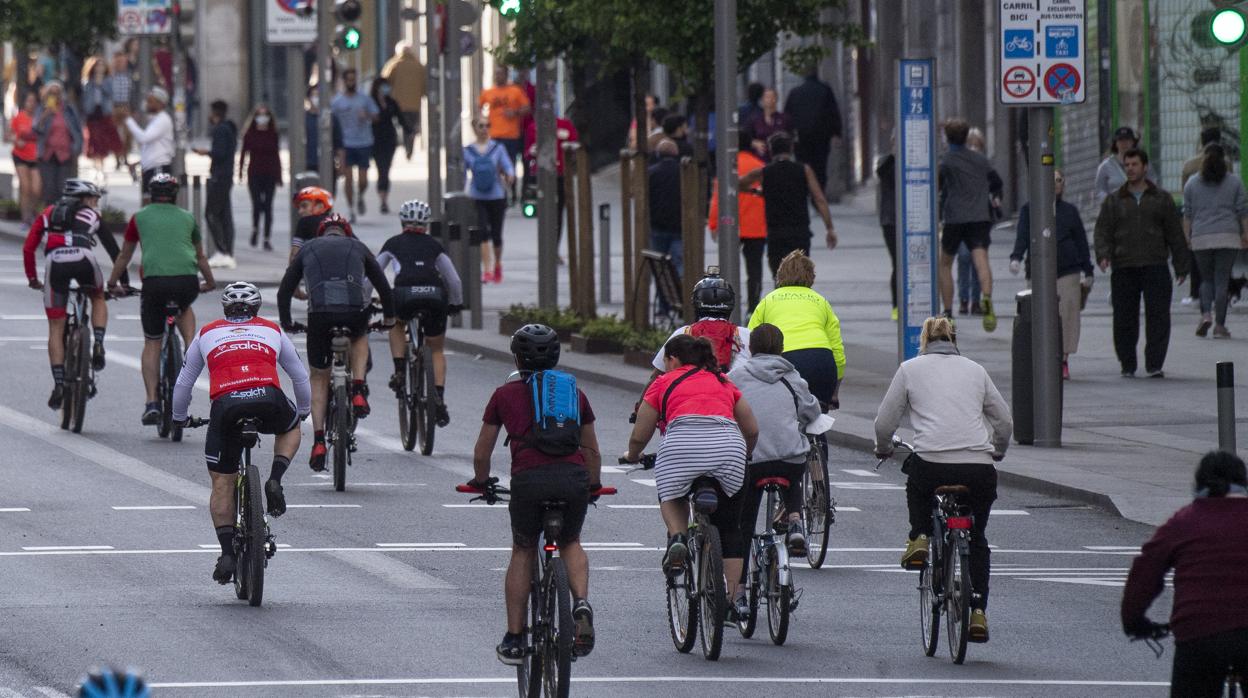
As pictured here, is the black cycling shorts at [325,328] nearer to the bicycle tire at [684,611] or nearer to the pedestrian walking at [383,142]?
the bicycle tire at [684,611]

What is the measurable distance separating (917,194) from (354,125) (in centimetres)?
1756

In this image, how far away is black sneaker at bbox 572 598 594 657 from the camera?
8875 mm

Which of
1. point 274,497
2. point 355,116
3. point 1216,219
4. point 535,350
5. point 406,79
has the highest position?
point 406,79

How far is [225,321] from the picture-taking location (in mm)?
12070

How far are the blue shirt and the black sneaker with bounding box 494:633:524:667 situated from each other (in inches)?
1010

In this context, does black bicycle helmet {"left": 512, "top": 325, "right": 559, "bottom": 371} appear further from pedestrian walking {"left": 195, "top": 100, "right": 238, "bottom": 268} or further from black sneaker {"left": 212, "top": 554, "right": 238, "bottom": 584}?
pedestrian walking {"left": 195, "top": 100, "right": 238, "bottom": 268}

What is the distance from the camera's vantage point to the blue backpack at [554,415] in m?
9.16

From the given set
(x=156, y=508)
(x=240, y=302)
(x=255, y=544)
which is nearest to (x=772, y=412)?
(x=255, y=544)

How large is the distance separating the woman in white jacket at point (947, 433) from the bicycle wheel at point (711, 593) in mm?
817

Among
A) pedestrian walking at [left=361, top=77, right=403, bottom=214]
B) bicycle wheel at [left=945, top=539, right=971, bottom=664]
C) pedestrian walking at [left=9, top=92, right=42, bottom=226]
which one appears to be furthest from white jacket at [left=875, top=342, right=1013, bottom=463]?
pedestrian walking at [left=361, top=77, right=403, bottom=214]

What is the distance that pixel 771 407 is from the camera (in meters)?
11.1

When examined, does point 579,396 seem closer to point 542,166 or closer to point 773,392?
point 773,392

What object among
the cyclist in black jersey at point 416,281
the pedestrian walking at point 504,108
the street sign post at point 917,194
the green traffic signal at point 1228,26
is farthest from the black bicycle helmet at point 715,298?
the pedestrian walking at point 504,108

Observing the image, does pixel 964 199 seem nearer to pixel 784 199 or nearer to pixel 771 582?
pixel 784 199
